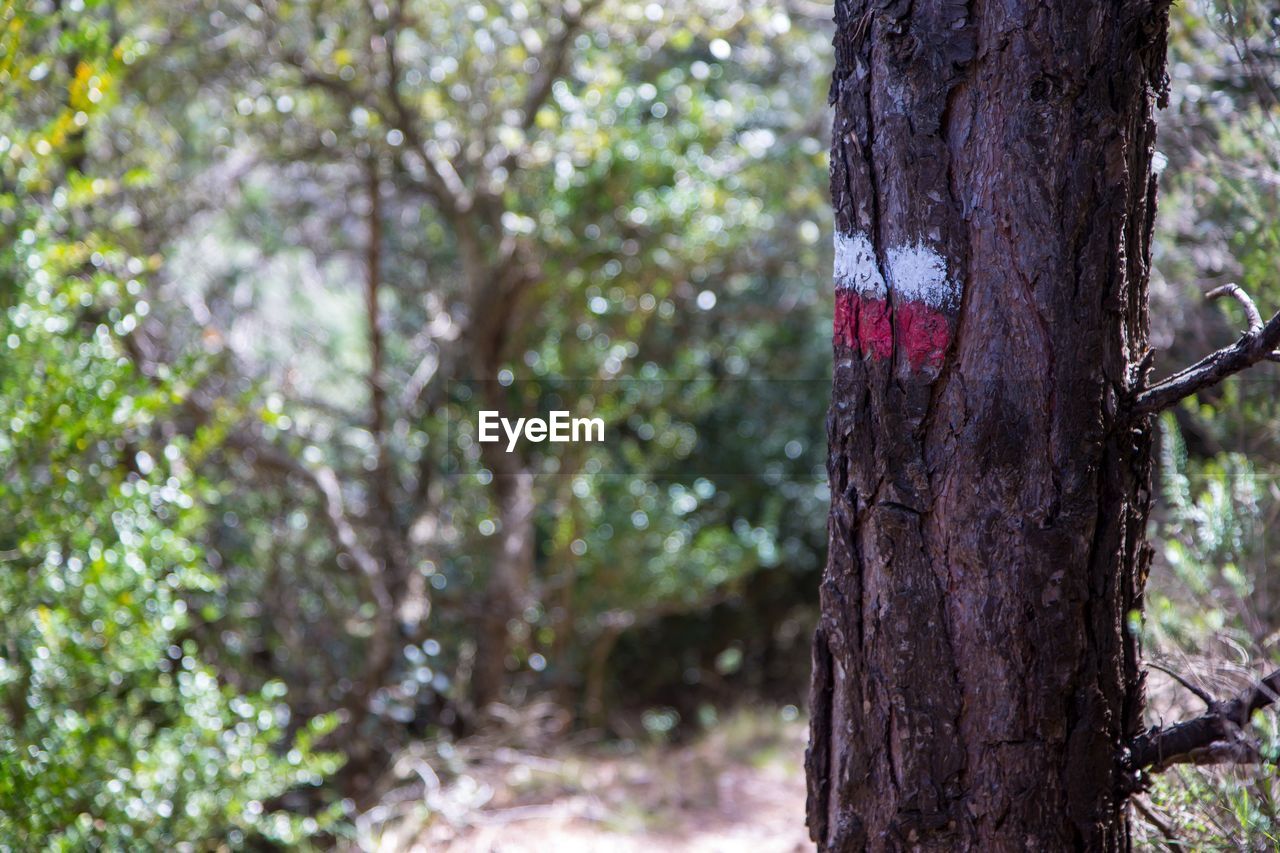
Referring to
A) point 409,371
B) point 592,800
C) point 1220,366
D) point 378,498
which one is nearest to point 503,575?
point 378,498

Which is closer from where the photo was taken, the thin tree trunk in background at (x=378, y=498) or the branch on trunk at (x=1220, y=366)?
the branch on trunk at (x=1220, y=366)

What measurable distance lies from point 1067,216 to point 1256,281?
1357 millimetres

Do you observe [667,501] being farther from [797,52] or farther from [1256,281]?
[1256,281]

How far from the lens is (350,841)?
414 cm

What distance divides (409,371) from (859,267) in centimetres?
514

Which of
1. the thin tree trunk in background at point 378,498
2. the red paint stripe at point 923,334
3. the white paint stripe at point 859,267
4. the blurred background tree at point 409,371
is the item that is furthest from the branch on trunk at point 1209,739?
the thin tree trunk in background at point 378,498

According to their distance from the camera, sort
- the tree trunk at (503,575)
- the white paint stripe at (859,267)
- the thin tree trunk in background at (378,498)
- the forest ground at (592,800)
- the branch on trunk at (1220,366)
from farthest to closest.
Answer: the tree trunk at (503,575) < the thin tree trunk in background at (378,498) < the forest ground at (592,800) < the white paint stripe at (859,267) < the branch on trunk at (1220,366)

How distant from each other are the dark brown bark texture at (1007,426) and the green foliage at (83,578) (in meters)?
2.30

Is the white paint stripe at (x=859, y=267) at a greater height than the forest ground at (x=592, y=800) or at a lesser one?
→ greater

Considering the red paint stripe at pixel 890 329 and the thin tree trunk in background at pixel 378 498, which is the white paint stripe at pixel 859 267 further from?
the thin tree trunk in background at pixel 378 498

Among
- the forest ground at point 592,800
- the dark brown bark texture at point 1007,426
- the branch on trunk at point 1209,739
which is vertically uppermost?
the dark brown bark texture at point 1007,426

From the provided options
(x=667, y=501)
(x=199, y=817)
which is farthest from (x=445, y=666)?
(x=199, y=817)

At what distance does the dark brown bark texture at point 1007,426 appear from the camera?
1.50 meters

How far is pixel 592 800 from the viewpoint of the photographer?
15.3 feet
